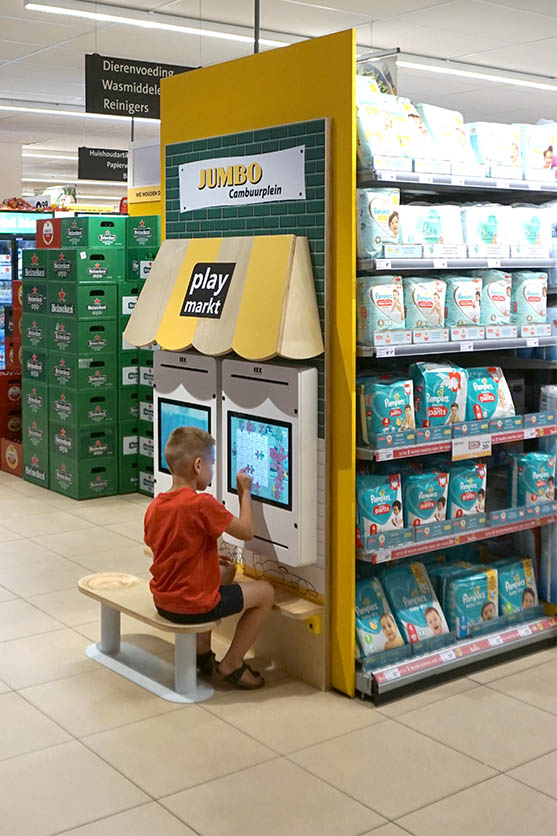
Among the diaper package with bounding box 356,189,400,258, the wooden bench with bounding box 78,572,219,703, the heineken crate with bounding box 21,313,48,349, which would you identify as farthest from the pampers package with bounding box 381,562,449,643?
the heineken crate with bounding box 21,313,48,349

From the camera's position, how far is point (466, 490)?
445 centimetres

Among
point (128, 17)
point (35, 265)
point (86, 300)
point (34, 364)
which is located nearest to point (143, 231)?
point (86, 300)

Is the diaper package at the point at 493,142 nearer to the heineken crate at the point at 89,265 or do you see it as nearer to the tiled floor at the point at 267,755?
the tiled floor at the point at 267,755

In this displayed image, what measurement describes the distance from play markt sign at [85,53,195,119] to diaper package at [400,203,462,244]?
4.16 meters

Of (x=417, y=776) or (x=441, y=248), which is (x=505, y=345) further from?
(x=417, y=776)

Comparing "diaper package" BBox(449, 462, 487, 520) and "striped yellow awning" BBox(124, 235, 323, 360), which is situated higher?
"striped yellow awning" BBox(124, 235, 323, 360)

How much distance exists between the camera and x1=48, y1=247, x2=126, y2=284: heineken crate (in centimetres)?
729

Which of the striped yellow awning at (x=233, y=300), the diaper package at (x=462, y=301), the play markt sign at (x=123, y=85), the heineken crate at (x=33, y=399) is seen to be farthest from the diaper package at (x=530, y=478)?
the play markt sign at (x=123, y=85)

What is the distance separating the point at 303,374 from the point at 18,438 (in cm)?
544

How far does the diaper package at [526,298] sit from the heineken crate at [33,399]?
423 centimetres

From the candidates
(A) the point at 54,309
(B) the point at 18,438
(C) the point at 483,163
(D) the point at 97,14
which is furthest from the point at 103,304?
(C) the point at 483,163

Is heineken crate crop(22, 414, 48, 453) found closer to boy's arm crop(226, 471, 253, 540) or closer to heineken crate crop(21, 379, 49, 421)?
heineken crate crop(21, 379, 49, 421)

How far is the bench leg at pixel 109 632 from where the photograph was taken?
14.8 ft

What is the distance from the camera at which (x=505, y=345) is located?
4.51 m
